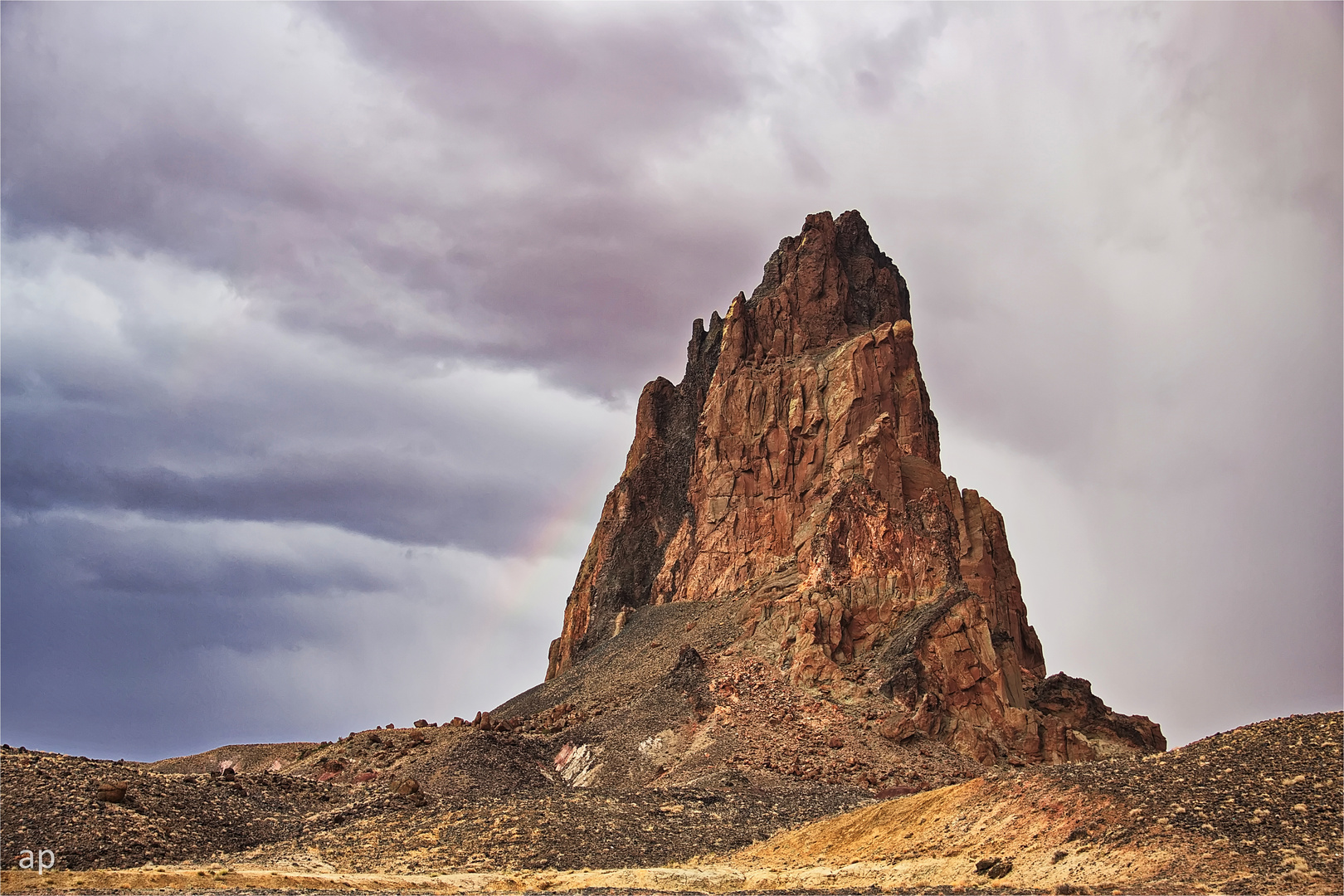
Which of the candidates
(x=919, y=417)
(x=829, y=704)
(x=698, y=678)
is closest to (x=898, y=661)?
(x=829, y=704)

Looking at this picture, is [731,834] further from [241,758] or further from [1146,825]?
[241,758]

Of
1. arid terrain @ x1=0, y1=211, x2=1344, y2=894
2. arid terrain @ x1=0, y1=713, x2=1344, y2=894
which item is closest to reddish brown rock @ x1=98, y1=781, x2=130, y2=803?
arid terrain @ x1=0, y1=211, x2=1344, y2=894

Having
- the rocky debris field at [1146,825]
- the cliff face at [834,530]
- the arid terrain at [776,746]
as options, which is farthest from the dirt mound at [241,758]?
the rocky debris field at [1146,825]

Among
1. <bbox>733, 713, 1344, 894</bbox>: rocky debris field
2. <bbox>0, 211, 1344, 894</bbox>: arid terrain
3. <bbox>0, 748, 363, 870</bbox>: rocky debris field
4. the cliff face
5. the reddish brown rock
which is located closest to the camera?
<bbox>733, 713, 1344, 894</bbox>: rocky debris field

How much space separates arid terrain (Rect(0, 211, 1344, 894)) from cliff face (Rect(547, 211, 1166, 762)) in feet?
0.97

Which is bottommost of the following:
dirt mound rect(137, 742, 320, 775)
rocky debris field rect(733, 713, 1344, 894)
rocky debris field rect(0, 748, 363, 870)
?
rocky debris field rect(733, 713, 1344, 894)

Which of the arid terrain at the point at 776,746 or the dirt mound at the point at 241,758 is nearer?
the arid terrain at the point at 776,746

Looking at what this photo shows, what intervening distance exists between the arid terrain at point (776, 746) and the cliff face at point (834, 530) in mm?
295

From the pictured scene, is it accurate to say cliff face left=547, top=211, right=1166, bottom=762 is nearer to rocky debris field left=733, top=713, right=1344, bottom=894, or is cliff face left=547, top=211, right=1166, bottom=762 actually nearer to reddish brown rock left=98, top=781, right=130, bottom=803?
rocky debris field left=733, top=713, right=1344, bottom=894

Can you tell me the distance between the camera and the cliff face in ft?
241

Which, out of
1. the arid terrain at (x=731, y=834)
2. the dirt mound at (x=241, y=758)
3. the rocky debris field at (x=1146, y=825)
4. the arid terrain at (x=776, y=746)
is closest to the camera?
the rocky debris field at (x=1146, y=825)

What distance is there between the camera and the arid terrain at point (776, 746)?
34938mm

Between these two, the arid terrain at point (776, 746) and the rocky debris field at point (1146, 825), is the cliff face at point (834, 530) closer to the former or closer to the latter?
the arid terrain at point (776, 746)

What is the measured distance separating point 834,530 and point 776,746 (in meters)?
23.0
